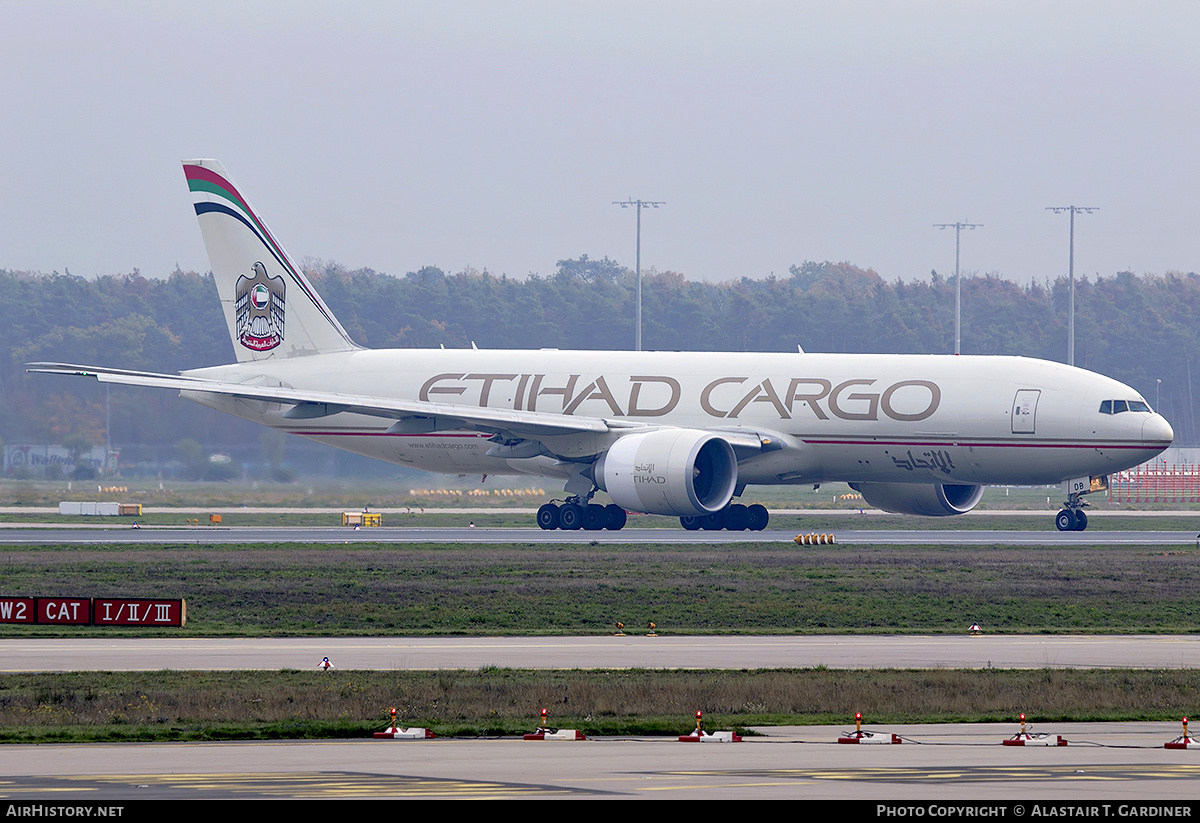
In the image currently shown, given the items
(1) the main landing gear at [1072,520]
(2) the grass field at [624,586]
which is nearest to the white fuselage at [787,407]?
(2) the grass field at [624,586]

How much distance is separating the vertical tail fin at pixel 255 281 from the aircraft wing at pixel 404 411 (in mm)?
3783

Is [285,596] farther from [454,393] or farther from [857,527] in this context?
[857,527]

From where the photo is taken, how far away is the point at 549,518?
47.4 metres

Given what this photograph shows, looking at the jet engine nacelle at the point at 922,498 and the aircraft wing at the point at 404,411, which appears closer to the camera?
the aircraft wing at the point at 404,411

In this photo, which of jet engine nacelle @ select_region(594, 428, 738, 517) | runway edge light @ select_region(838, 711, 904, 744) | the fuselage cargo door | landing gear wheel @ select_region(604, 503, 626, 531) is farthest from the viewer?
landing gear wheel @ select_region(604, 503, 626, 531)

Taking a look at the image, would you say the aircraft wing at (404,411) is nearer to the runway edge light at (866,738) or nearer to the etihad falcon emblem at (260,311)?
the etihad falcon emblem at (260,311)

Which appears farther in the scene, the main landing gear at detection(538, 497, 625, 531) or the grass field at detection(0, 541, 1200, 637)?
the main landing gear at detection(538, 497, 625, 531)

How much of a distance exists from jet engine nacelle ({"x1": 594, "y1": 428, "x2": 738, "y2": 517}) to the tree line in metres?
50.2

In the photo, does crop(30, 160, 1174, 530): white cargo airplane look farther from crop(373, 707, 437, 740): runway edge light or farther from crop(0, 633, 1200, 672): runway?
crop(373, 707, 437, 740): runway edge light

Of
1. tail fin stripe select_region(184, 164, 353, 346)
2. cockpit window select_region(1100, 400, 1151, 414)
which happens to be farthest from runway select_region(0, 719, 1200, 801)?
tail fin stripe select_region(184, 164, 353, 346)

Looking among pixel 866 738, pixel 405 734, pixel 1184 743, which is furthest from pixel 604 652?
pixel 1184 743

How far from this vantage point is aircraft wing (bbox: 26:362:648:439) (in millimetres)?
45406

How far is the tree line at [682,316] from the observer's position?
108m
